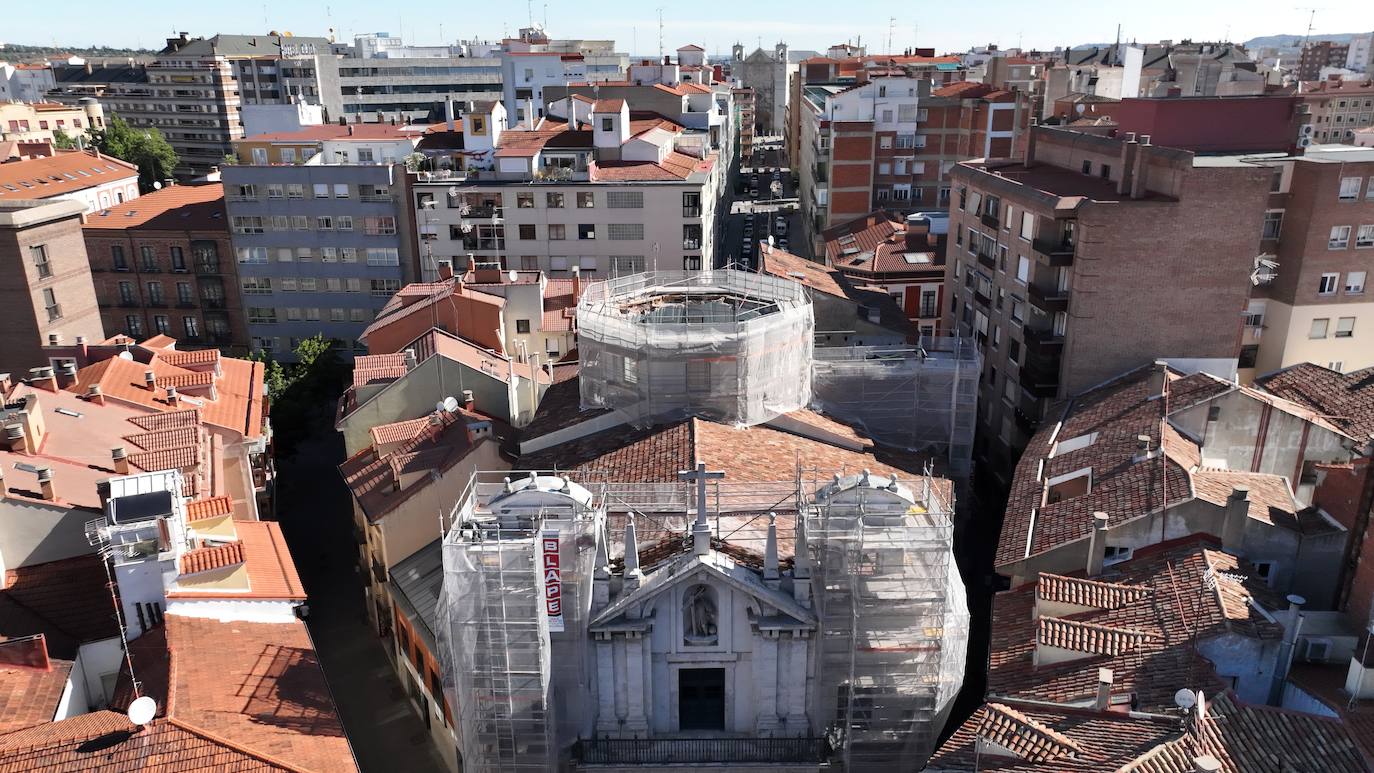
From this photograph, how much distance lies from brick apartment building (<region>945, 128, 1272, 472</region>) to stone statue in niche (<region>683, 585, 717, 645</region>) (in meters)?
21.2

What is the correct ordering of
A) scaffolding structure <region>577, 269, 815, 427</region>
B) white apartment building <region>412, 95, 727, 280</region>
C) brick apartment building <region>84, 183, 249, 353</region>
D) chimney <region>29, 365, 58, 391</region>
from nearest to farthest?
scaffolding structure <region>577, 269, 815, 427</region>
chimney <region>29, 365, 58, 391</region>
white apartment building <region>412, 95, 727, 280</region>
brick apartment building <region>84, 183, 249, 353</region>

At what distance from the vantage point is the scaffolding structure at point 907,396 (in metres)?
35.9

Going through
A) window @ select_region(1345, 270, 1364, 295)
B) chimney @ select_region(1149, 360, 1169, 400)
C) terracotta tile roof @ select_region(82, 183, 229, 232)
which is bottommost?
chimney @ select_region(1149, 360, 1169, 400)

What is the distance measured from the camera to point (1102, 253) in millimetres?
37969

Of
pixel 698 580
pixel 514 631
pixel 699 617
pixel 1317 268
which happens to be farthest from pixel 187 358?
pixel 1317 268

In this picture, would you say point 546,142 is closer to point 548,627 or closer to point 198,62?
point 548,627

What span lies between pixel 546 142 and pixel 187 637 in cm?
4498

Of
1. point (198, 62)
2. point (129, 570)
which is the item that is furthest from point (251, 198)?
point (198, 62)

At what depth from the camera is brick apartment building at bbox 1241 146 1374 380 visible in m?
39.8

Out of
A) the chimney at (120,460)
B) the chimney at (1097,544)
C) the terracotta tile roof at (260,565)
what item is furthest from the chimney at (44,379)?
the chimney at (1097,544)

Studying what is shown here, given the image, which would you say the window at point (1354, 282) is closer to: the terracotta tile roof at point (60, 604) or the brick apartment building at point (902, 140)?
the brick apartment building at point (902, 140)

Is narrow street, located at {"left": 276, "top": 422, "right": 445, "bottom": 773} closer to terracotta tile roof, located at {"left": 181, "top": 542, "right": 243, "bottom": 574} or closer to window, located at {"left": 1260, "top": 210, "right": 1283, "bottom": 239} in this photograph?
terracotta tile roof, located at {"left": 181, "top": 542, "right": 243, "bottom": 574}

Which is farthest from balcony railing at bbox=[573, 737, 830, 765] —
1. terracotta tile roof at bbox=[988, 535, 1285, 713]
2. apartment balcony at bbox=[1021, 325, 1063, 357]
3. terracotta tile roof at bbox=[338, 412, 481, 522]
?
apartment balcony at bbox=[1021, 325, 1063, 357]

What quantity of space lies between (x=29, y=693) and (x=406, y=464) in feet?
43.6
